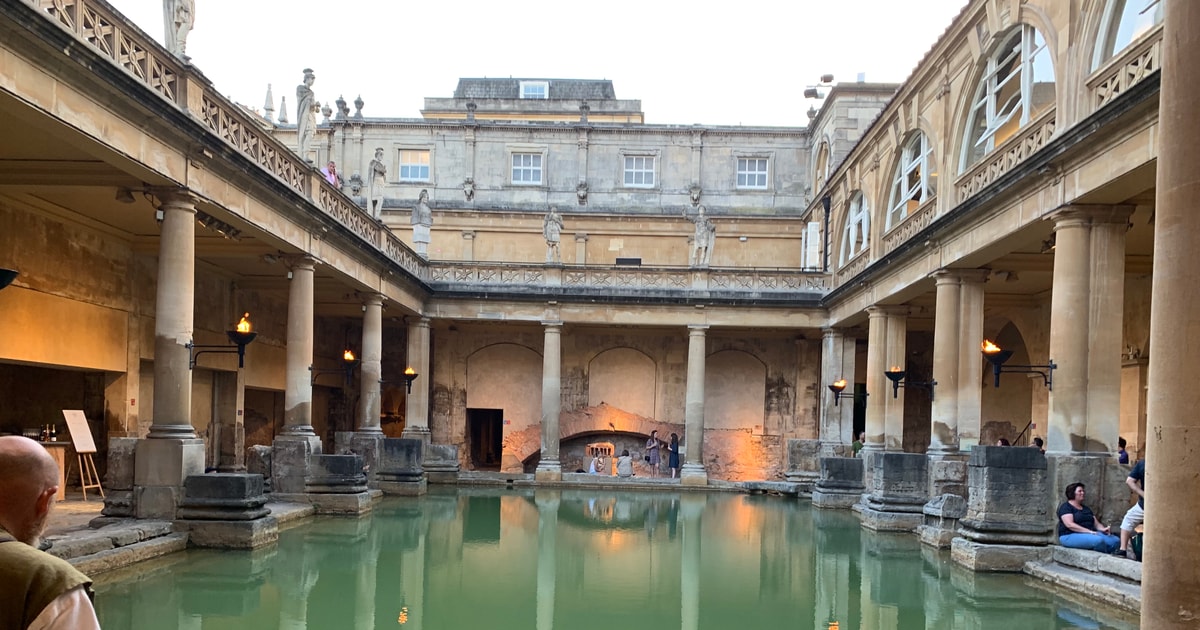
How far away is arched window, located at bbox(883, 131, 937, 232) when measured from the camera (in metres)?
18.2

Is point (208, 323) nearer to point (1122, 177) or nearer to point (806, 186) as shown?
point (1122, 177)

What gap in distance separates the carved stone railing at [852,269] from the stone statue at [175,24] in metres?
15.7

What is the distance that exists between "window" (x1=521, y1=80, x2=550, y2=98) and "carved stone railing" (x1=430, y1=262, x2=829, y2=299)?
17.5 m

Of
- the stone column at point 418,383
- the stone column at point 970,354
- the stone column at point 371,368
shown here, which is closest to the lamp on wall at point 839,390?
the stone column at point 970,354

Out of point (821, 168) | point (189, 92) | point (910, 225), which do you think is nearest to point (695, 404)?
point (910, 225)

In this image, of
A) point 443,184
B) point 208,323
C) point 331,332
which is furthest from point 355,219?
point 443,184

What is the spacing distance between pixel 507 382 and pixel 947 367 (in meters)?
17.6

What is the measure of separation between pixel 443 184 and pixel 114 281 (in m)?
16.9

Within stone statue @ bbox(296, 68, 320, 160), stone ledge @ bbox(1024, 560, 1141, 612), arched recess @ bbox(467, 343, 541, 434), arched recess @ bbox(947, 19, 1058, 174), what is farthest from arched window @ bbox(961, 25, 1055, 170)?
arched recess @ bbox(467, 343, 541, 434)

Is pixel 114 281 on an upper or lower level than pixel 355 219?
lower

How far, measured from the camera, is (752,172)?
107 feet

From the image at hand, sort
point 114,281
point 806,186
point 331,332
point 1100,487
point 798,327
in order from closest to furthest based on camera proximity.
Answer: point 1100,487
point 114,281
point 798,327
point 331,332
point 806,186

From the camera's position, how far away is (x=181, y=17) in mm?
11609

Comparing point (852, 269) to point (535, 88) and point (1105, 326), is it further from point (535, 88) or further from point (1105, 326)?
point (535, 88)
